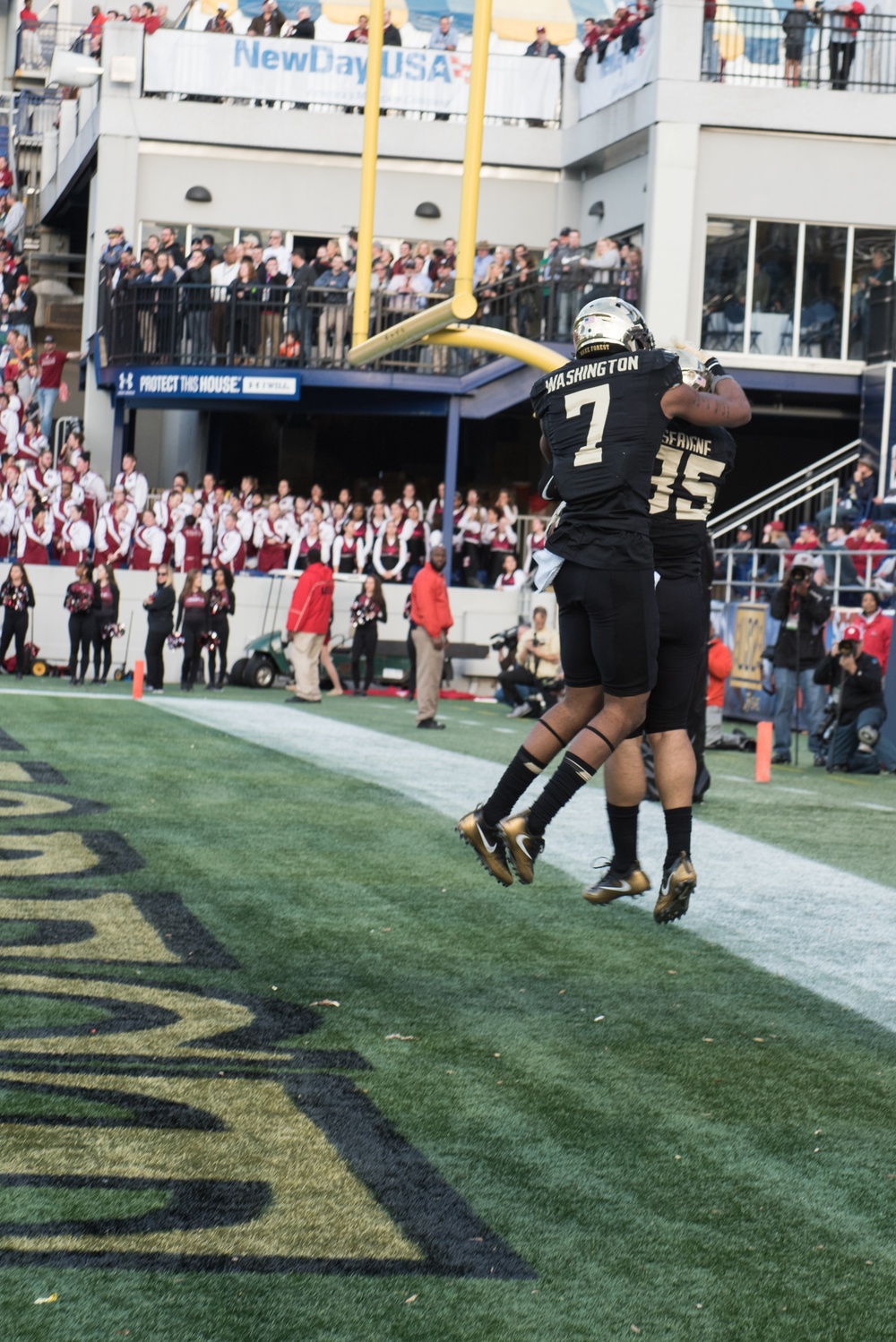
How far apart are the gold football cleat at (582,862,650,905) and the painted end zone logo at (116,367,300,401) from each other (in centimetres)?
2135

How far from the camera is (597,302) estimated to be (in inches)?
221

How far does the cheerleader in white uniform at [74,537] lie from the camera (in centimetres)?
2539

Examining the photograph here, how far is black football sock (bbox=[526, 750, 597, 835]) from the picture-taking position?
5.66 metres

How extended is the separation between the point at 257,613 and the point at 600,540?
2067cm

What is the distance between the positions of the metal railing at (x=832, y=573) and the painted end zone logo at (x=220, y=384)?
734cm

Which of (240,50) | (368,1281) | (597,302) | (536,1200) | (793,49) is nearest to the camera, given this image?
(368,1281)

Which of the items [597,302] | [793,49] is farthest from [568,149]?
[597,302]

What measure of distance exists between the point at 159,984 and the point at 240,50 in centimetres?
2735

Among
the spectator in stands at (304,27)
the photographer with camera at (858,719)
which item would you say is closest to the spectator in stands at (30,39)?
the spectator in stands at (304,27)

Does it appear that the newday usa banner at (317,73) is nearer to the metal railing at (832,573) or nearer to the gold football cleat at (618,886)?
the metal railing at (832,573)

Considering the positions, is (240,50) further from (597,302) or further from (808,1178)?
(808,1178)

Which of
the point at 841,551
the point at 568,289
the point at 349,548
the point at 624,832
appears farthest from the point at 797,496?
the point at 624,832

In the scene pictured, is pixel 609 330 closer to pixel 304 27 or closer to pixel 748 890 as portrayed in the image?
pixel 748 890

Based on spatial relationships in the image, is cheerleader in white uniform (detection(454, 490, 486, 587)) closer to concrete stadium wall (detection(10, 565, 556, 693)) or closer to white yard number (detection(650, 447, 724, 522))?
concrete stadium wall (detection(10, 565, 556, 693))
